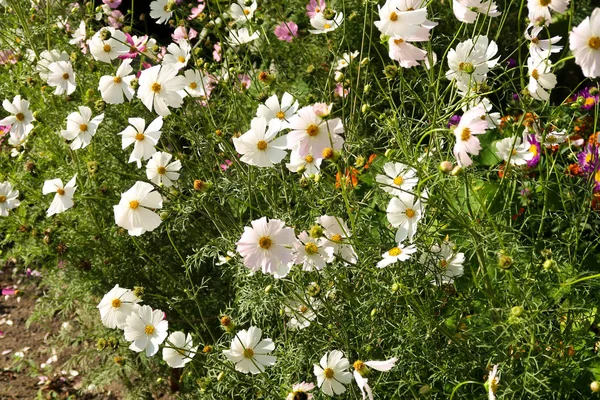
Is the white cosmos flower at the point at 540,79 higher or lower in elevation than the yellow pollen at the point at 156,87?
lower

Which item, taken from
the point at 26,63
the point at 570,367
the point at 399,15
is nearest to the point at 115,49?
the point at 26,63

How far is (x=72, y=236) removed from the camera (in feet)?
7.72

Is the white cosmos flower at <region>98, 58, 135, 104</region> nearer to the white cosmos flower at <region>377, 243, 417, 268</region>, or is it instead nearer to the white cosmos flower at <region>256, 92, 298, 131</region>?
the white cosmos flower at <region>256, 92, 298, 131</region>

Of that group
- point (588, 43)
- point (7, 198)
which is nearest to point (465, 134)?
point (588, 43)

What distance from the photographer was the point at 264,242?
1336 millimetres

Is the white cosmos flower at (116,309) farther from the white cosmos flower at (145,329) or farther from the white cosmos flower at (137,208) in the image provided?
the white cosmos flower at (137,208)

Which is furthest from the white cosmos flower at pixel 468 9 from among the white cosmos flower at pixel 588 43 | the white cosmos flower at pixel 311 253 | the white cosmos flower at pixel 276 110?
the white cosmos flower at pixel 311 253

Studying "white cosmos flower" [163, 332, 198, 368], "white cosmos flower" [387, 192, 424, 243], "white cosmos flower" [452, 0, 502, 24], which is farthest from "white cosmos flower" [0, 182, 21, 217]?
"white cosmos flower" [452, 0, 502, 24]

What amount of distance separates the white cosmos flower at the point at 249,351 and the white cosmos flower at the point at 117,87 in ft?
2.39

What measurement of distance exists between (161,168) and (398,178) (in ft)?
2.09

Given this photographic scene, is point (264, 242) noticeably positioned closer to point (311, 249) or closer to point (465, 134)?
point (311, 249)

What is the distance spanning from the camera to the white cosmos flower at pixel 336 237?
139 cm

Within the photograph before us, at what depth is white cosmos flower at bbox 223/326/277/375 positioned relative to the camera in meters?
1.53

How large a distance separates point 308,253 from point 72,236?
126 centimetres
